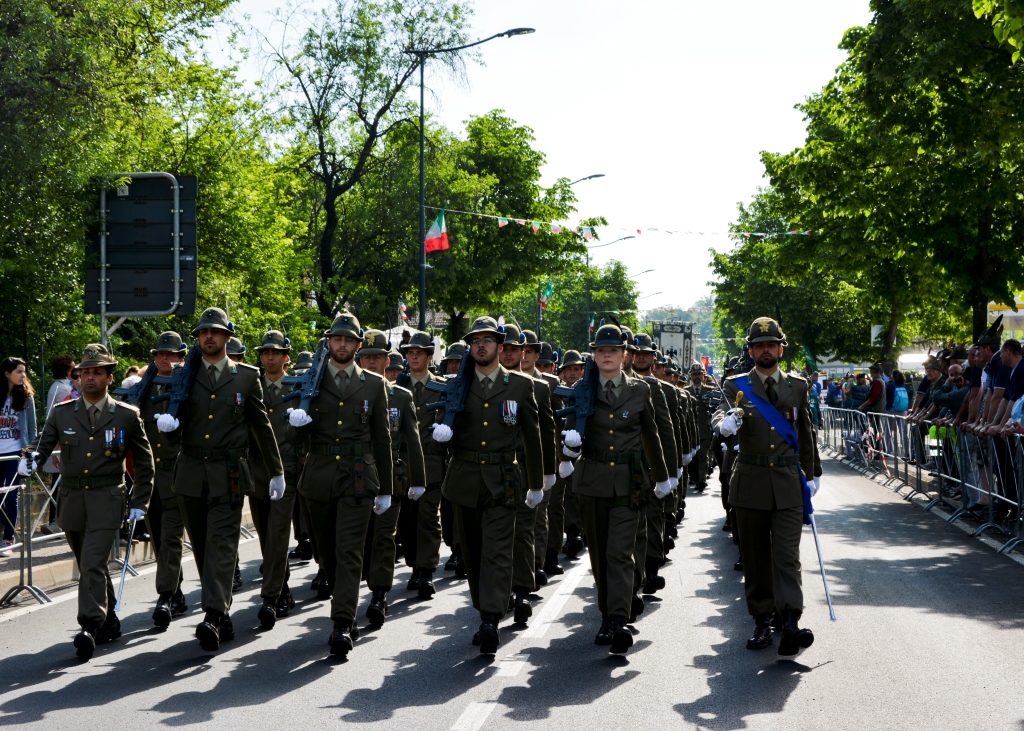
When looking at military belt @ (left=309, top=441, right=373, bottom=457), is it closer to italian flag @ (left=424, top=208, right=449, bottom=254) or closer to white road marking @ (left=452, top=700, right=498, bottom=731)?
white road marking @ (left=452, top=700, right=498, bottom=731)

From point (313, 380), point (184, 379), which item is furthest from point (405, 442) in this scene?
point (184, 379)

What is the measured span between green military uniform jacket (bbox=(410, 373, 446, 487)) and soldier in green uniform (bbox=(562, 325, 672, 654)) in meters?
2.86

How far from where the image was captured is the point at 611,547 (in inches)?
321

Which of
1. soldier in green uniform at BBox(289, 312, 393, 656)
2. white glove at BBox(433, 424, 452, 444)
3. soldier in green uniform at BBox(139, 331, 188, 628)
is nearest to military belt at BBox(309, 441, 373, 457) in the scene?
soldier in green uniform at BBox(289, 312, 393, 656)

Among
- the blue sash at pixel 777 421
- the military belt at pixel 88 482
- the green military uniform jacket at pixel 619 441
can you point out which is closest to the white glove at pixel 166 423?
the military belt at pixel 88 482

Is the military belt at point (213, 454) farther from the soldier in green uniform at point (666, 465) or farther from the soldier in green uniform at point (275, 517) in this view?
the soldier in green uniform at point (666, 465)

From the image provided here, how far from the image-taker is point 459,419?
336 inches

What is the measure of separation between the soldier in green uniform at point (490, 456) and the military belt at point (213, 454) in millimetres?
1395

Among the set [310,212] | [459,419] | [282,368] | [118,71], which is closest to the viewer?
[459,419]

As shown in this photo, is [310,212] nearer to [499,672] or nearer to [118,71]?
[118,71]

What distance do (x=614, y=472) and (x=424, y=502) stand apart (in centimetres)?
291

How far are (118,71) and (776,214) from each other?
18.6 m

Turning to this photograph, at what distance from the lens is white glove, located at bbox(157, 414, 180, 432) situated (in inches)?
322

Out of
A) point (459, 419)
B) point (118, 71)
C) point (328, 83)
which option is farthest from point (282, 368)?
point (328, 83)
